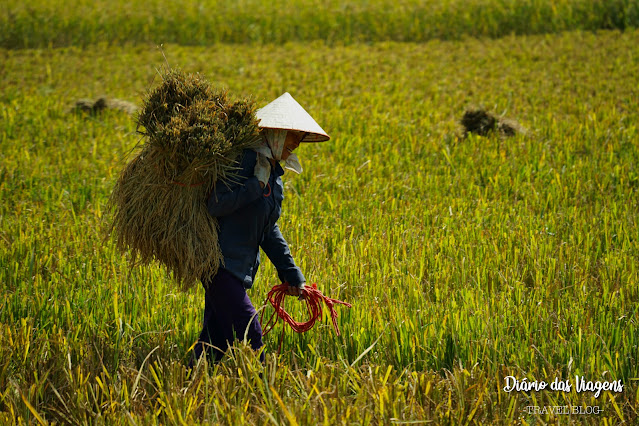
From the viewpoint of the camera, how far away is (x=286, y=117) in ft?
10.1

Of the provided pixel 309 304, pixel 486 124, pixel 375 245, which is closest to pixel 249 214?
pixel 309 304

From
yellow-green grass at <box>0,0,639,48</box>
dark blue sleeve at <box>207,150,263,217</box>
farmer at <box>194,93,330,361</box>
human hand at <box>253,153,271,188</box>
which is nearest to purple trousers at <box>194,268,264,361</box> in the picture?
farmer at <box>194,93,330,361</box>

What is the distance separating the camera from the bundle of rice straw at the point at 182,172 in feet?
9.64

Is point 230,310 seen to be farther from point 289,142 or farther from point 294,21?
point 294,21

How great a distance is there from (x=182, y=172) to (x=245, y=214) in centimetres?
34

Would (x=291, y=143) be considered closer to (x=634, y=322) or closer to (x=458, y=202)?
(x=634, y=322)

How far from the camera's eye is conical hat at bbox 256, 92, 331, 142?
3.04 metres

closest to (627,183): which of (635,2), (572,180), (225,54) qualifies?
(572,180)

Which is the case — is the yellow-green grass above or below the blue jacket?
above

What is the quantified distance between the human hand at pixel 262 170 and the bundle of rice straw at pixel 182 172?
0.09 meters

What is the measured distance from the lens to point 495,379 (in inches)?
113

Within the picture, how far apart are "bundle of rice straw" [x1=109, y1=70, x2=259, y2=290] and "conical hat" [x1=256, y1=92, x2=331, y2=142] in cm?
6

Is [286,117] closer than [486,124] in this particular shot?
Yes

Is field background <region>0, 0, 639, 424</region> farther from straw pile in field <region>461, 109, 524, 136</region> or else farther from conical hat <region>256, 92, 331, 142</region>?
conical hat <region>256, 92, 331, 142</region>
